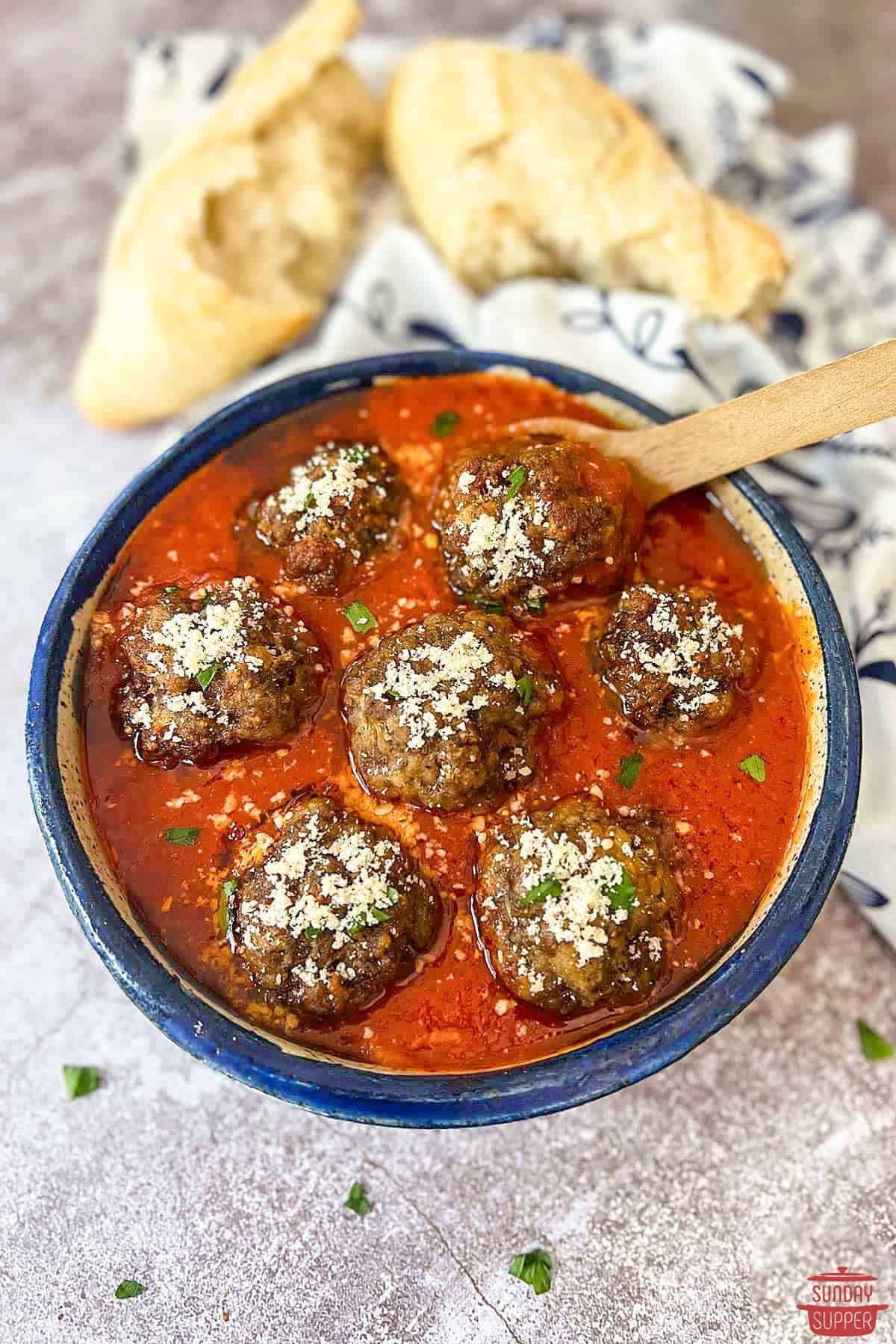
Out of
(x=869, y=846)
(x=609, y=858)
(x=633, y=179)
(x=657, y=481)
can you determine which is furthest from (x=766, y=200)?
(x=609, y=858)

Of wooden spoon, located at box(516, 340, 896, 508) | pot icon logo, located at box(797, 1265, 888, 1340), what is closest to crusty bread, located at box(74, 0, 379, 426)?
wooden spoon, located at box(516, 340, 896, 508)

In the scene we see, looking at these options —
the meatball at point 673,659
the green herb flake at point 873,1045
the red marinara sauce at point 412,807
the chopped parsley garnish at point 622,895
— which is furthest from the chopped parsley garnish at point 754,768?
the green herb flake at point 873,1045

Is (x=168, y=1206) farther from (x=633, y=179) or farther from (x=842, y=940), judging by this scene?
(x=633, y=179)

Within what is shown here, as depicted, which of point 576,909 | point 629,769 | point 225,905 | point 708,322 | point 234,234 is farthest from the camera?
point 234,234

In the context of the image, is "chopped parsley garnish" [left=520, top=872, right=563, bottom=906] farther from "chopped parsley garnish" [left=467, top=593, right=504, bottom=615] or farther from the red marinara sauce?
"chopped parsley garnish" [left=467, top=593, right=504, bottom=615]

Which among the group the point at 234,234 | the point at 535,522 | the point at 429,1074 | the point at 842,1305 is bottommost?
the point at 842,1305

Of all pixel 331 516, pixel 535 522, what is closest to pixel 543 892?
pixel 535 522

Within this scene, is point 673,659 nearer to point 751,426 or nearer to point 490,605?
point 490,605

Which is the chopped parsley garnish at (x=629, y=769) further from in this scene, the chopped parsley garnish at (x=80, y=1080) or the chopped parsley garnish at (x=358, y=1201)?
the chopped parsley garnish at (x=80, y=1080)
